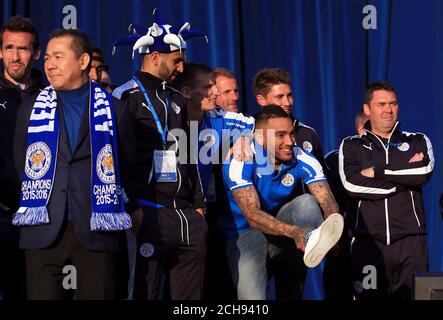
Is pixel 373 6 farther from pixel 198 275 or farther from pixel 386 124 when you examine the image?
pixel 198 275

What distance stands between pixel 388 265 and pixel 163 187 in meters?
1.74

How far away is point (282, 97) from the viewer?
636 cm

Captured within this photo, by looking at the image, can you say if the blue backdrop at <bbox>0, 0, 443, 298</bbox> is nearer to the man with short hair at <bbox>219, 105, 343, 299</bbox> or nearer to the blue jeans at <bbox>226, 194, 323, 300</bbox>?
the man with short hair at <bbox>219, 105, 343, 299</bbox>

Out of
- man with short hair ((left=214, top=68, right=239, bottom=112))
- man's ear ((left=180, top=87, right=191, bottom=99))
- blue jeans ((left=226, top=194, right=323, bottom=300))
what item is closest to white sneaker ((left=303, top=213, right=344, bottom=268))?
blue jeans ((left=226, top=194, right=323, bottom=300))

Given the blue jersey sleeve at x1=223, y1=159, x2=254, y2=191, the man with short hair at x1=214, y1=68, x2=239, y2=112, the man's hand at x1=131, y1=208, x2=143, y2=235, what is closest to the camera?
the man's hand at x1=131, y1=208, x2=143, y2=235

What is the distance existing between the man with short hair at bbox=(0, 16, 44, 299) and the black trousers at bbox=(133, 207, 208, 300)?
65cm

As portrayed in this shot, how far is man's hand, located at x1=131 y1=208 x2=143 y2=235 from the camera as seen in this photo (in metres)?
5.08

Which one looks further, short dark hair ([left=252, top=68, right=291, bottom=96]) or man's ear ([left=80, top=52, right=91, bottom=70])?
short dark hair ([left=252, top=68, right=291, bottom=96])

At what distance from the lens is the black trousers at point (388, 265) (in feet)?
20.4

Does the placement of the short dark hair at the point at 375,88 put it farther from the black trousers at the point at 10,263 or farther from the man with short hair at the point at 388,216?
the black trousers at the point at 10,263

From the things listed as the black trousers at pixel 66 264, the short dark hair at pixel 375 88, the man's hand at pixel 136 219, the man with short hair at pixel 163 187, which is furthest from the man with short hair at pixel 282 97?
the black trousers at pixel 66 264

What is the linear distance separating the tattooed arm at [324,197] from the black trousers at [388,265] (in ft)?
2.68

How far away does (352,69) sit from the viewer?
25.3 ft
